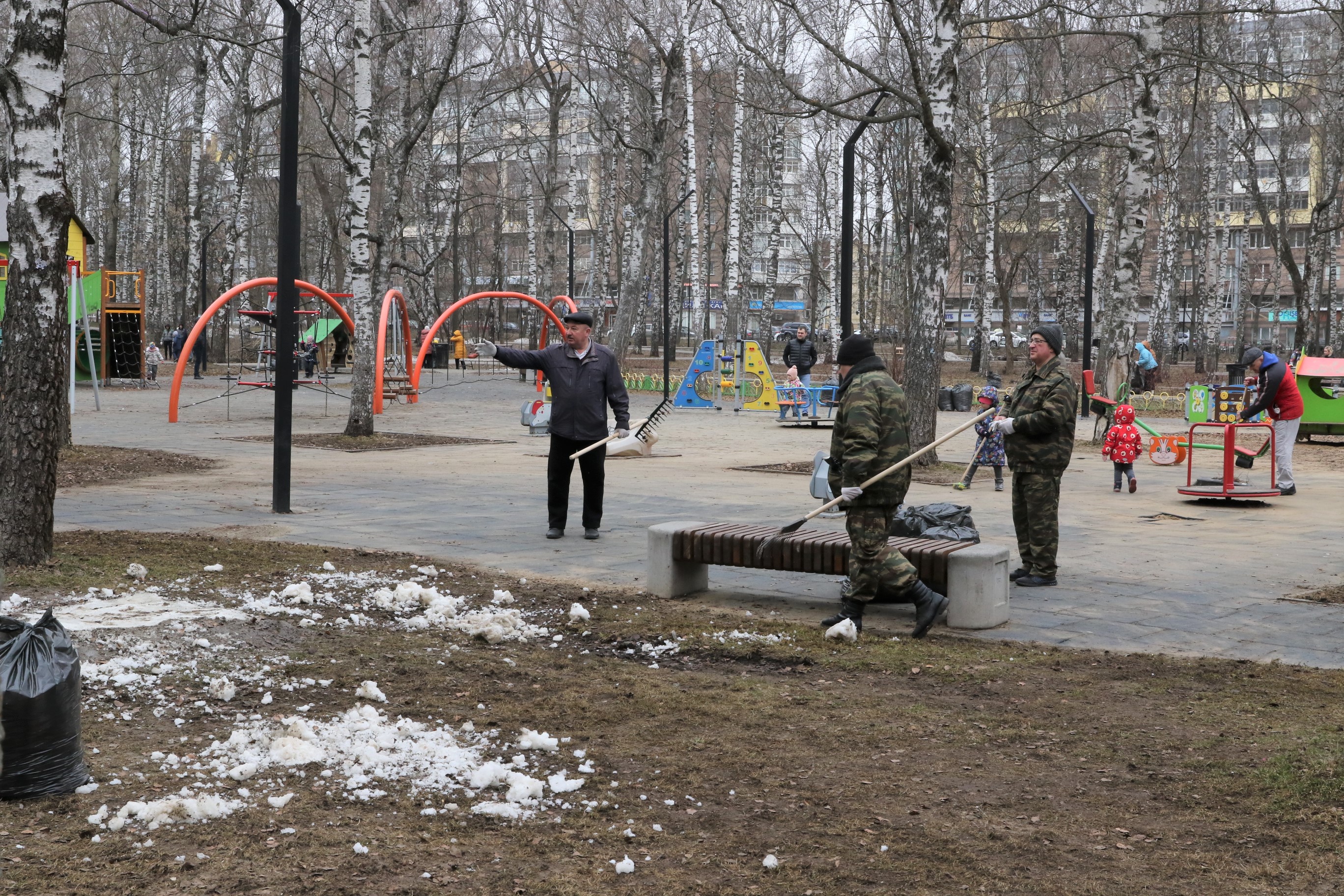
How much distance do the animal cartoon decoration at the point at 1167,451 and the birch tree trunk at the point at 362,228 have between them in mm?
11131

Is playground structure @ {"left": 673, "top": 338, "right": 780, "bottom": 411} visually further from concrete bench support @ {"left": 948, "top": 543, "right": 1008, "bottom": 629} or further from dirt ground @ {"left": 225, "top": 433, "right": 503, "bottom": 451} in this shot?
concrete bench support @ {"left": 948, "top": 543, "right": 1008, "bottom": 629}

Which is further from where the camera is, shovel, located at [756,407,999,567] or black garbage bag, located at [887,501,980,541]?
black garbage bag, located at [887,501,980,541]

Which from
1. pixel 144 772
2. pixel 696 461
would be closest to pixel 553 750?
pixel 144 772

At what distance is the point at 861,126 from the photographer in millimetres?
14852

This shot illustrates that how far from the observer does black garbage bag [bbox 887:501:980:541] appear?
8.33 metres

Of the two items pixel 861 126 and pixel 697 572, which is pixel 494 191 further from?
pixel 697 572

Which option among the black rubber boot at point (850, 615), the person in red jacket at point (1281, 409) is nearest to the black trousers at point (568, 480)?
the black rubber boot at point (850, 615)

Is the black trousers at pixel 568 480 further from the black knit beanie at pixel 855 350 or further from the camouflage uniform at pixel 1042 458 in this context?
the black knit beanie at pixel 855 350

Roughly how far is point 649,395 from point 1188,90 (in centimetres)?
2219

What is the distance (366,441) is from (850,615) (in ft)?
43.6

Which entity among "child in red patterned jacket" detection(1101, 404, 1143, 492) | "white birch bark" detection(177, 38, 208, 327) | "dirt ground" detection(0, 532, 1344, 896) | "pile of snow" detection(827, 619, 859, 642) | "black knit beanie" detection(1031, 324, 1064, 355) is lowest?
"dirt ground" detection(0, 532, 1344, 896)

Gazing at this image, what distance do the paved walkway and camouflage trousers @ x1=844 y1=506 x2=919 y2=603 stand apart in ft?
1.94

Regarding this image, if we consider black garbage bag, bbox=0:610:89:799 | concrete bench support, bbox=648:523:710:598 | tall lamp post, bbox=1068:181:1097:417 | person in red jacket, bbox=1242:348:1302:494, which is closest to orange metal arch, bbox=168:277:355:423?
person in red jacket, bbox=1242:348:1302:494

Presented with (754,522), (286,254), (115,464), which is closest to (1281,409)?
(754,522)
